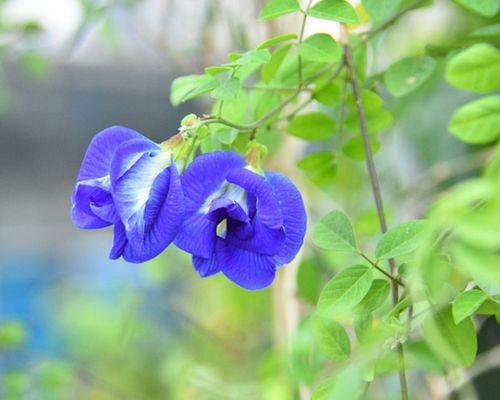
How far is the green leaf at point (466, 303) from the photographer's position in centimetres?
46

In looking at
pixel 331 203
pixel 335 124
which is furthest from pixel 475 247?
pixel 331 203

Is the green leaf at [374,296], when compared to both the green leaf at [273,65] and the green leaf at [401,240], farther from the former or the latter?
the green leaf at [273,65]

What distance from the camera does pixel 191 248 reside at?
49 centimetres

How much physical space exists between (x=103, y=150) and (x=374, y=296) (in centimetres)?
18

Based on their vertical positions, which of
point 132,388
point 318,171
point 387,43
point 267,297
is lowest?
point 132,388

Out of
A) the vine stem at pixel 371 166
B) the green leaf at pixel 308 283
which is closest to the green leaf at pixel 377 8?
the vine stem at pixel 371 166

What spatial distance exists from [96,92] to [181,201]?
7.89ft

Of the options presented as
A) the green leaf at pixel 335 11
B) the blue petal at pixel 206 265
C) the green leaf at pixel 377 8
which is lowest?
the blue petal at pixel 206 265

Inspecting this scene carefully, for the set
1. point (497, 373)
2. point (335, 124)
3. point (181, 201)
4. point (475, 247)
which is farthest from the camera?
point (497, 373)

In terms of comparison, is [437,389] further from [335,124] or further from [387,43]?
[387,43]

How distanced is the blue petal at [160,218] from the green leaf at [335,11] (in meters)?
0.14

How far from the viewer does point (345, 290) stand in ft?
1.64

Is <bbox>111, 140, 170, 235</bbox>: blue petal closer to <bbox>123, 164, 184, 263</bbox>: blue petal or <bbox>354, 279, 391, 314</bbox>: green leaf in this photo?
<bbox>123, 164, 184, 263</bbox>: blue petal

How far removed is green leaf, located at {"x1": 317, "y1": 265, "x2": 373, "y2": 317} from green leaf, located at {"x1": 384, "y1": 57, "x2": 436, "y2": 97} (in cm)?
20
